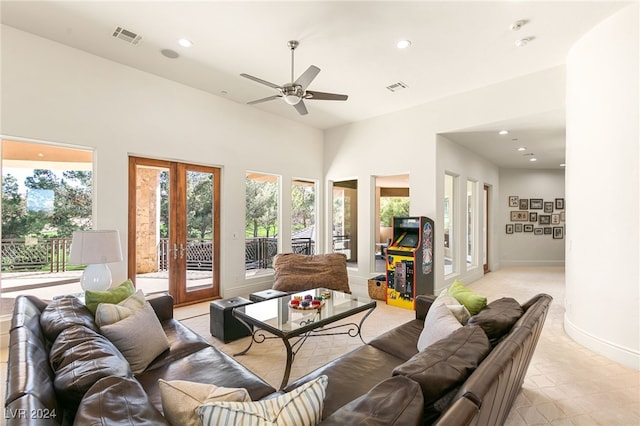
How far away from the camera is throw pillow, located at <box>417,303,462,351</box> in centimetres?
191

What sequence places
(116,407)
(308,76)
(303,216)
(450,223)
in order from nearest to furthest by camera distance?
(116,407) → (308,76) → (450,223) → (303,216)

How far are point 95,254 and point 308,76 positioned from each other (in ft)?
9.64

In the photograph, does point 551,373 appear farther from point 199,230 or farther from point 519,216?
point 519,216

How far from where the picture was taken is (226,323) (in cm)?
341

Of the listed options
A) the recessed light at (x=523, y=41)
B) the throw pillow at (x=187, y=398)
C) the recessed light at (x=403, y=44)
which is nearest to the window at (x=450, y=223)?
the recessed light at (x=523, y=41)

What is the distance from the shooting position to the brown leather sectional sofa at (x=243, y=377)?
974 millimetres

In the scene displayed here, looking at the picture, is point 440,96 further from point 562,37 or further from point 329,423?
point 329,423

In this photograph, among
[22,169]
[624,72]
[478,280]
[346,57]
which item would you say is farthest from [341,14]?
[478,280]

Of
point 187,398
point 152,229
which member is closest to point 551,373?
point 187,398

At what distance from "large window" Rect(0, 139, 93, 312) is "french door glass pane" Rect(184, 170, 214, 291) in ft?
4.53

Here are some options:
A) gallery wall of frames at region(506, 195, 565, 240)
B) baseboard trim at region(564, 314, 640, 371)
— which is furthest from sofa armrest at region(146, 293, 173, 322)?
gallery wall of frames at region(506, 195, 565, 240)

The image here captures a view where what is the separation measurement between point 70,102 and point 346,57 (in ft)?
11.7

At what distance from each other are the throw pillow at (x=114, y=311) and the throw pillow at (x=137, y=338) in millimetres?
64

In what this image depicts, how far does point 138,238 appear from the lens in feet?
14.7
